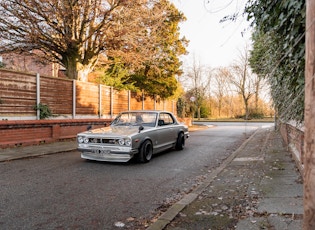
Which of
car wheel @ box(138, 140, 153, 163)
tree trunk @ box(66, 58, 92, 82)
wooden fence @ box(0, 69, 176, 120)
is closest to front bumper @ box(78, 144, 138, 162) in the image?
car wheel @ box(138, 140, 153, 163)

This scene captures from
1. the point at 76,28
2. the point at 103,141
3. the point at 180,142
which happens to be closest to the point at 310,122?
the point at 103,141

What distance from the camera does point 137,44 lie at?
53.9 ft

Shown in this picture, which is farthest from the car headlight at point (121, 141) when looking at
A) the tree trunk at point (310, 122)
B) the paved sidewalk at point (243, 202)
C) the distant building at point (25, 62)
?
the distant building at point (25, 62)

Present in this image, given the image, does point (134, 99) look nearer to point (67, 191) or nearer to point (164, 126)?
point (164, 126)

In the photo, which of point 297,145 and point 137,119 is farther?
point 137,119

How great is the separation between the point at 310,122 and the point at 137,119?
8164mm

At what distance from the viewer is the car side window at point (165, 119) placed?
1000 centimetres

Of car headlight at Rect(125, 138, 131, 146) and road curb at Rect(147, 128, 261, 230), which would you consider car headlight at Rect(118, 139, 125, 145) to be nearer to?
car headlight at Rect(125, 138, 131, 146)

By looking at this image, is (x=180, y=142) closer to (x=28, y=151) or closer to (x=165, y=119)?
(x=165, y=119)

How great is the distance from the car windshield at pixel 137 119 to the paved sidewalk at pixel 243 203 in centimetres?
321

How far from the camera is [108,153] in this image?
26.3ft

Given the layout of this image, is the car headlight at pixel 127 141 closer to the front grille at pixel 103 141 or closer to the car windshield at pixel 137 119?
the front grille at pixel 103 141

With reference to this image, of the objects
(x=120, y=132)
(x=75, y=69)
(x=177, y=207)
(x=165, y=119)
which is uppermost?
(x=75, y=69)

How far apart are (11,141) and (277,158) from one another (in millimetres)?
9245
